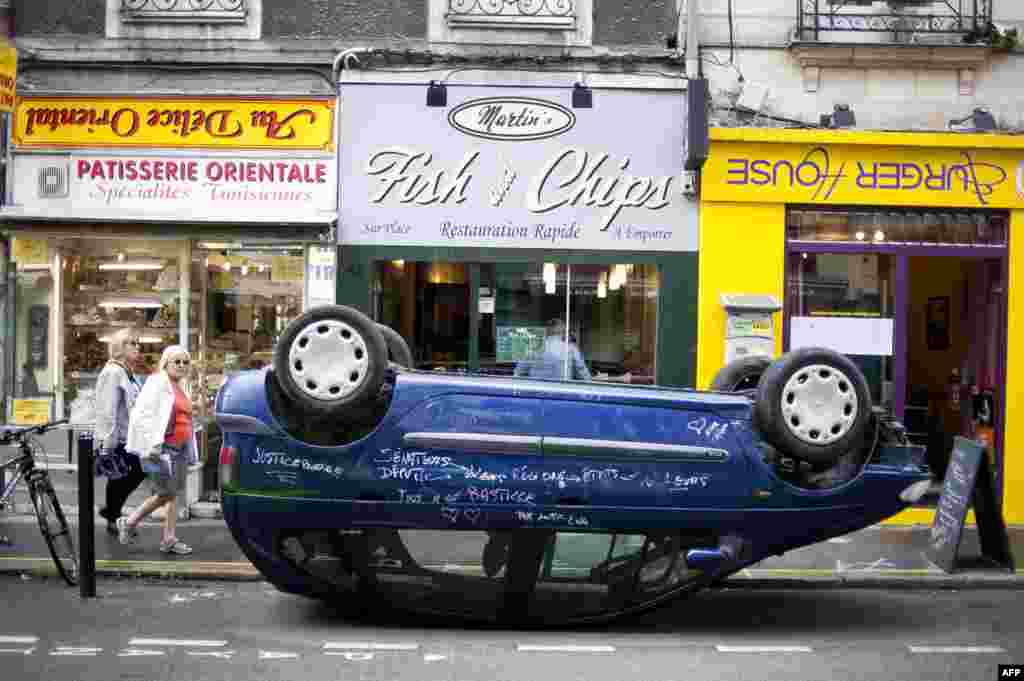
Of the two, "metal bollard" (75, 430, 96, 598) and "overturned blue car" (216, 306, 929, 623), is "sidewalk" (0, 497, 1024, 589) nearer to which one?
"metal bollard" (75, 430, 96, 598)

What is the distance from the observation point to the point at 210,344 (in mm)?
12961

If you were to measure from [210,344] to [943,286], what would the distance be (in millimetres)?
7959

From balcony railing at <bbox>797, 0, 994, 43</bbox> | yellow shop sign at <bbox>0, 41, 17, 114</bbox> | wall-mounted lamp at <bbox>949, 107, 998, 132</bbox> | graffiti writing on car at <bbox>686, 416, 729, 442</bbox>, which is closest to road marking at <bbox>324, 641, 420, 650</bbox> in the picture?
graffiti writing on car at <bbox>686, 416, 729, 442</bbox>

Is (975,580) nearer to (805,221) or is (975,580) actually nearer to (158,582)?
(805,221)

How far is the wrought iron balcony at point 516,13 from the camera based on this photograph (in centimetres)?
1280

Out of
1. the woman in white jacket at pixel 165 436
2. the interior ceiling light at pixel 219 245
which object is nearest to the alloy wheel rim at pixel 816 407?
the woman in white jacket at pixel 165 436

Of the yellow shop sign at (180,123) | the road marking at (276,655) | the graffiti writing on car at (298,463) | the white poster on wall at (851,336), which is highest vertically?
the yellow shop sign at (180,123)

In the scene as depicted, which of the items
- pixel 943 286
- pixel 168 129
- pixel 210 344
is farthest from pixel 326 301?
pixel 943 286

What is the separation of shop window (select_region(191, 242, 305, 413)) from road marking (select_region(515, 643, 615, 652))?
6040 mm

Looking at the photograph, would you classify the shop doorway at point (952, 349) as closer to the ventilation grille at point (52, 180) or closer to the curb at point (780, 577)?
the curb at point (780, 577)

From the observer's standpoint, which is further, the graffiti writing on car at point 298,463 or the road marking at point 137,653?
the graffiti writing on car at point 298,463

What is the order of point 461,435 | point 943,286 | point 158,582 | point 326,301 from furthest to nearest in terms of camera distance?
point 943,286 → point 326,301 → point 158,582 → point 461,435

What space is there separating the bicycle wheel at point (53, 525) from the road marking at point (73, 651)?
2015 mm

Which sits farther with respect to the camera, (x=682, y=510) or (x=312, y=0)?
(x=312, y=0)
